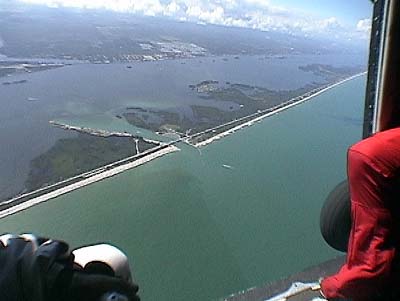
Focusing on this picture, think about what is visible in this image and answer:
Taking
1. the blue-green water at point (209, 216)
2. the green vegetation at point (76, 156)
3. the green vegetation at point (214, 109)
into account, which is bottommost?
the blue-green water at point (209, 216)

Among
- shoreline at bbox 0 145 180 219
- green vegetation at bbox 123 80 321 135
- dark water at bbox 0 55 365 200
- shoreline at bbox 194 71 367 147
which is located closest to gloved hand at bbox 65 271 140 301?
shoreline at bbox 0 145 180 219

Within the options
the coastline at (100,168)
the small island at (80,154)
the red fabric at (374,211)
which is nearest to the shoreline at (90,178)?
the coastline at (100,168)

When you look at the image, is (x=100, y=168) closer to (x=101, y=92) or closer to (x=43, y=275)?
(x=101, y=92)

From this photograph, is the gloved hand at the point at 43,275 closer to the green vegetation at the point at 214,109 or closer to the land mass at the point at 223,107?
the land mass at the point at 223,107

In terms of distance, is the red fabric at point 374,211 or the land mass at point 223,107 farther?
the land mass at point 223,107

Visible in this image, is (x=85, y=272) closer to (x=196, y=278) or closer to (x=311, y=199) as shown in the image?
(x=196, y=278)

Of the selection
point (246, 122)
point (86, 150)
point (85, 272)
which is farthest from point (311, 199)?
point (85, 272)
